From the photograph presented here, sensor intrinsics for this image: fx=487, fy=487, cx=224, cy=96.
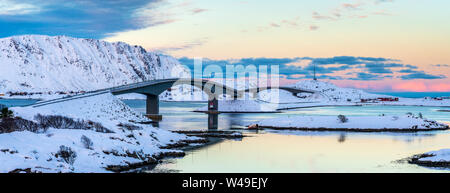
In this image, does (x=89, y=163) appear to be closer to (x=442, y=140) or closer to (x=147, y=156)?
(x=147, y=156)

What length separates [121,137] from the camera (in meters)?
42.6

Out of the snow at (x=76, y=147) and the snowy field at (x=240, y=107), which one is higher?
the snow at (x=76, y=147)

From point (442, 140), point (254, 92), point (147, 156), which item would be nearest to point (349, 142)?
point (442, 140)

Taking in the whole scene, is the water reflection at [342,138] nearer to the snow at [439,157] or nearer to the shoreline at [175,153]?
the shoreline at [175,153]

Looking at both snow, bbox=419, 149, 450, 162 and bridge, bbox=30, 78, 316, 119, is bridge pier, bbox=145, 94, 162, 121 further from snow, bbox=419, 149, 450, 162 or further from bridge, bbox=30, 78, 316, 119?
snow, bbox=419, 149, 450, 162

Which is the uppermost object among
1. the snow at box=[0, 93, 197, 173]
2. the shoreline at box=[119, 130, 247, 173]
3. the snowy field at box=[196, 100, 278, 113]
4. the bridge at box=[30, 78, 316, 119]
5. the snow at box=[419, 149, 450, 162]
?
the bridge at box=[30, 78, 316, 119]

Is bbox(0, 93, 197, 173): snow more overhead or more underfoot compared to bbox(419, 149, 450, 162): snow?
more overhead

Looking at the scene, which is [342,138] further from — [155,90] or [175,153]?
[155,90]

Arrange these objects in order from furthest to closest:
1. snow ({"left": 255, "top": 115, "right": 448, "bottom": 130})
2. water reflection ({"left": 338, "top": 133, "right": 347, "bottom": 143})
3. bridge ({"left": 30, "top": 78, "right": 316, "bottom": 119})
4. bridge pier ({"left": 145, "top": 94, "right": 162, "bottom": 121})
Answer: bridge pier ({"left": 145, "top": 94, "right": 162, "bottom": 121}) < bridge ({"left": 30, "top": 78, "right": 316, "bottom": 119}) < snow ({"left": 255, "top": 115, "right": 448, "bottom": 130}) < water reflection ({"left": 338, "top": 133, "right": 347, "bottom": 143})

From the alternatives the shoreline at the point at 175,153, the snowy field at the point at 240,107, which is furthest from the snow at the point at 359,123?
the snowy field at the point at 240,107

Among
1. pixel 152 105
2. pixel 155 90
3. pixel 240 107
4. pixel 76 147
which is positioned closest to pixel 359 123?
pixel 76 147

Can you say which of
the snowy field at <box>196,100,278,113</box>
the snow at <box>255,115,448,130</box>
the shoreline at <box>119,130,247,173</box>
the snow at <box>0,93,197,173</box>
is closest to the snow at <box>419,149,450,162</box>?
the shoreline at <box>119,130,247,173</box>
